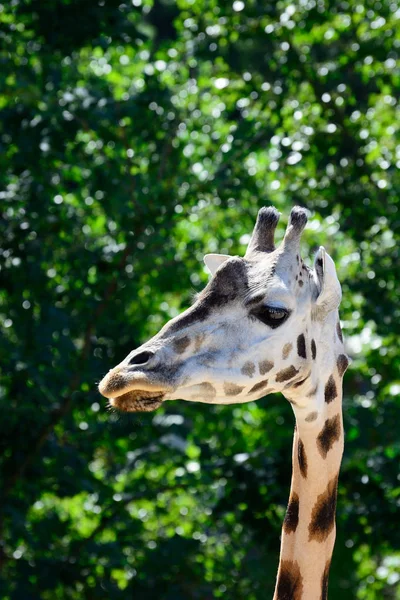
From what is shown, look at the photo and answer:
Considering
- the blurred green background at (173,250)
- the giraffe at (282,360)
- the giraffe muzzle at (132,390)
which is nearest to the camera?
the giraffe muzzle at (132,390)

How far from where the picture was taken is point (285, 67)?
21.2 feet

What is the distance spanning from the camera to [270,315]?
2658 millimetres

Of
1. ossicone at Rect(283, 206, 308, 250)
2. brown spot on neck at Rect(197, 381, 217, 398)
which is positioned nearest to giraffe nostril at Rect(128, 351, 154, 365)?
brown spot on neck at Rect(197, 381, 217, 398)

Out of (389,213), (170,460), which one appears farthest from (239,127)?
(170,460)

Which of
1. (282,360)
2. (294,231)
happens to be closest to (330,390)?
(282,360)

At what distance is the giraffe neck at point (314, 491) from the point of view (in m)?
2.77

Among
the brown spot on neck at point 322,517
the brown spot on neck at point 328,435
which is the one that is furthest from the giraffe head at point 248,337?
the brown spot on neck at point 322,517

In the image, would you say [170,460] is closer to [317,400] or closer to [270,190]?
[270,190]

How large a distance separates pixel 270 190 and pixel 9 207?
1.62 m

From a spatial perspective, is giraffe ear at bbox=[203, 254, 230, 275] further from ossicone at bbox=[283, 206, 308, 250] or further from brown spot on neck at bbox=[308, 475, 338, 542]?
brown spot on neck at bbox=[308, 475, 338, 542]

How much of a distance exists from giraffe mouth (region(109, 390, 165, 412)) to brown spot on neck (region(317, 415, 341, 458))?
0.59 meters

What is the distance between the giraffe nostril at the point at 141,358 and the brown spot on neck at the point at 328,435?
63cm

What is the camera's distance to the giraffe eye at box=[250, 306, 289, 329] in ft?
8.68

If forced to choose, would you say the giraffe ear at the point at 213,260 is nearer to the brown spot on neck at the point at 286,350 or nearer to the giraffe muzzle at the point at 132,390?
the brown spot on neck at the point at 286,350
